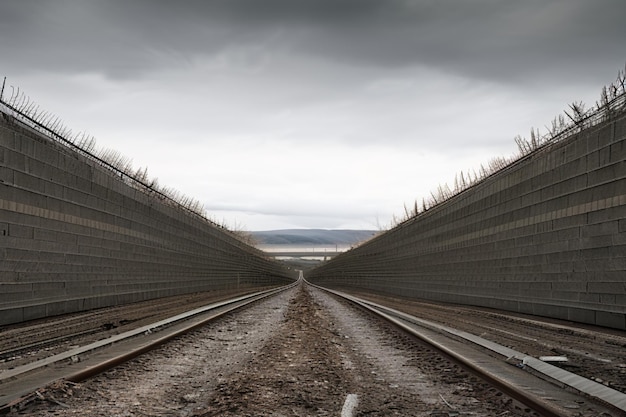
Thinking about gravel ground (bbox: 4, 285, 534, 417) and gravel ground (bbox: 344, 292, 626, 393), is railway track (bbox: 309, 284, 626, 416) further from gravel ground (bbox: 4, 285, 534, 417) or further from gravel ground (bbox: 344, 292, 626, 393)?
gravel ground (bbox: 344, 292, 626, 393)

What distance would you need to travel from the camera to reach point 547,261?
1312cm

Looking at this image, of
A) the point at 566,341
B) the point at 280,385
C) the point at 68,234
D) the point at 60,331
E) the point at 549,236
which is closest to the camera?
the point at 280,385

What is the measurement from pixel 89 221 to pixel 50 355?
8.30m

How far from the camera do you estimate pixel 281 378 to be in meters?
6.58

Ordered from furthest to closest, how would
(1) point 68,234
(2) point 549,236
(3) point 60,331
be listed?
(1) point 68,234
(2) point 549,236
(3) point 60,331

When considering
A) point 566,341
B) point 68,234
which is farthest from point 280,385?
point 68,234

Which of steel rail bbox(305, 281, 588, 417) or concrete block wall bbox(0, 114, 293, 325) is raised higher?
concrete block wall bbox(0, 114, 293, 325)

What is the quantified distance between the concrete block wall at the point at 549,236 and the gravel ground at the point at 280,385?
13.5 feet

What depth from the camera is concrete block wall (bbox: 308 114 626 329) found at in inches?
407

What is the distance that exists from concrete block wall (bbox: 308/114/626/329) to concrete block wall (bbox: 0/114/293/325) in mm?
11610

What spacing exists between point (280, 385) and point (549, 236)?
9208 mm

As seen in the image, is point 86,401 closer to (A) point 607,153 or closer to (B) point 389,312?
(A) point 607,153

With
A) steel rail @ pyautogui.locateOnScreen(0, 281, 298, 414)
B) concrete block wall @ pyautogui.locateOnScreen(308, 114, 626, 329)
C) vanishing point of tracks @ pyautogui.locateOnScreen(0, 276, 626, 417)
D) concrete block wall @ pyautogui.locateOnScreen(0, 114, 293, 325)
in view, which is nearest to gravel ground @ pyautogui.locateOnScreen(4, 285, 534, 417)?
vanishing point of tracks @ pyautogui.locateOnScreen(0, 276, 626, 417)

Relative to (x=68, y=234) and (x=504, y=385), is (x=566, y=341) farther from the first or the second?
(x=68, y=234)
